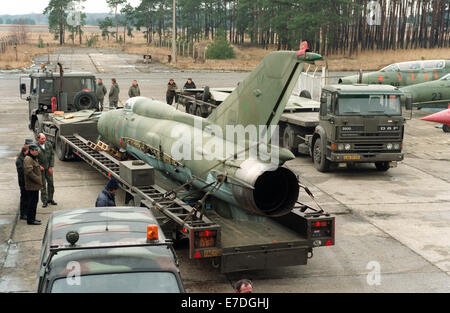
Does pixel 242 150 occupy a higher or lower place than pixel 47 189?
higher

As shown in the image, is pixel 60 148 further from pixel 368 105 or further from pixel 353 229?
pixel 353 229

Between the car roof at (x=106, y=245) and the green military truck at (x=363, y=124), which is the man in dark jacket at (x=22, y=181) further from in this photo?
the green military truck at (x=363, y=124)

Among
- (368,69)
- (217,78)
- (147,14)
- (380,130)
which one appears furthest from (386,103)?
(147,14)

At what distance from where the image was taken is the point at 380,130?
16.6 meters

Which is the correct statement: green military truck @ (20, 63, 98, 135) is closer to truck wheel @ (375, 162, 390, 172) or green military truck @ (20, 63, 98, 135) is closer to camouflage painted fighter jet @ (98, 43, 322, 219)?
camouflage painted fighter jet @ (98, 43, 322, 219)

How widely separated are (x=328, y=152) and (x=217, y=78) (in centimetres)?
3184

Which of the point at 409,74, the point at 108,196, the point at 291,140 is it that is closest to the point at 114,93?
the point at 291,140

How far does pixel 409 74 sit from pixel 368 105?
14549 mm

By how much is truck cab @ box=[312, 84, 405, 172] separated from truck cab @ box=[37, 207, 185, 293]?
10641 mm

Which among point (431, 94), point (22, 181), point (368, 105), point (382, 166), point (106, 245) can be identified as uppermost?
point (368, 105)

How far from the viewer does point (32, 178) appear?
39.0ft

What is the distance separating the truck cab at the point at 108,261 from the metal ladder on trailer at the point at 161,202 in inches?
98.3

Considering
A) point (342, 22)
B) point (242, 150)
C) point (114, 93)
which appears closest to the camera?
point (242, 150)
